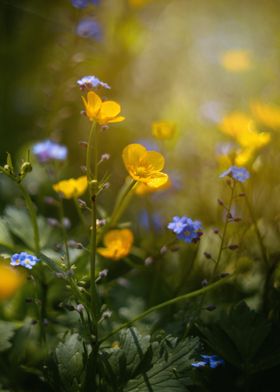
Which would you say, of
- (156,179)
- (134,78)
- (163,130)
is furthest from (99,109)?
(134,78)

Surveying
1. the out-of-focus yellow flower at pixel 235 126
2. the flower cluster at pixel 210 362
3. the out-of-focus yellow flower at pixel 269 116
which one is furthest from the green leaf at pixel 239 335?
the out-of-focus yellow flower at pixel 269 116

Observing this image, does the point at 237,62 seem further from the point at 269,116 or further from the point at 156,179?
the point at 156,179

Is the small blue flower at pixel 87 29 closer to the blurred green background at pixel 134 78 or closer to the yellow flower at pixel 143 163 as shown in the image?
the blurred green background at pixel 134 78

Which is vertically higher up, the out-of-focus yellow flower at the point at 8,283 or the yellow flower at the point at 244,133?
the yellow flower at the point at 244,133

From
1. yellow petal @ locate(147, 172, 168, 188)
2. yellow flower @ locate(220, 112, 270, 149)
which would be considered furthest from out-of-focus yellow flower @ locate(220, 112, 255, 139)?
yellow petal @ locate(147, 172, 168, 188)

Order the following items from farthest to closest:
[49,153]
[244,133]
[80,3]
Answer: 1. [80,3]
2. [49,153]
3. [244,133]

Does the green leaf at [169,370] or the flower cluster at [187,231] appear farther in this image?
the flower cluster at [187,231]
